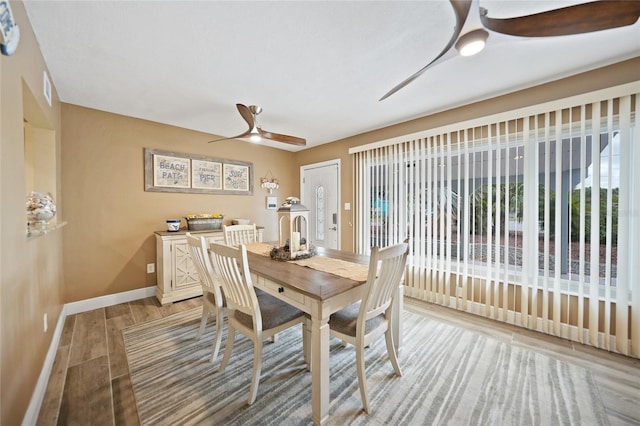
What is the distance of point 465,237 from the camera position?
9.18 feet

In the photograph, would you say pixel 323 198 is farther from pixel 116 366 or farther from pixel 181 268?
pixel 116 366

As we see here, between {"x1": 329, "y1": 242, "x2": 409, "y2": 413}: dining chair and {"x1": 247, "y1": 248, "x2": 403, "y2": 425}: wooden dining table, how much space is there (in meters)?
0.12

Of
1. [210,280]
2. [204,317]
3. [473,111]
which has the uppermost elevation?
[473,111]

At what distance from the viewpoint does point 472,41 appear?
129 centimetres

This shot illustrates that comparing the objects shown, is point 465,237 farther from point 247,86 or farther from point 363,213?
point 247,86

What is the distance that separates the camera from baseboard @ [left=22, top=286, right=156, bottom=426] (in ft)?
4.59

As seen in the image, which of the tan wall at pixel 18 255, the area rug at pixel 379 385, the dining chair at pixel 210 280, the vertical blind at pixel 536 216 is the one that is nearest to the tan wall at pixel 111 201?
the tan wall at pixel 18 255

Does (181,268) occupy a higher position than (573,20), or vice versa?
(573,20)

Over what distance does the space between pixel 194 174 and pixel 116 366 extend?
2.53 metres

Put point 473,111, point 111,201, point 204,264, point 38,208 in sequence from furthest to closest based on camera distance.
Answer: point 111,201
point 473,111
point 204,264
point 38,208

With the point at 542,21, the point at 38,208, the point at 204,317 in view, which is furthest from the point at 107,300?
the point at 542,21

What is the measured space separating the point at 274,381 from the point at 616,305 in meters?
2.89

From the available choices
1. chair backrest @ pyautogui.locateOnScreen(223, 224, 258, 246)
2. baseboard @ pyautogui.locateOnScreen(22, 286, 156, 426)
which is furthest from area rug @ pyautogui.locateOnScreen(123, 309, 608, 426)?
chair backrest @ pyautogui.locateOnScreen(223, 224, 258, 246)

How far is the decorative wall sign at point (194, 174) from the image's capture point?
10.8 ft
